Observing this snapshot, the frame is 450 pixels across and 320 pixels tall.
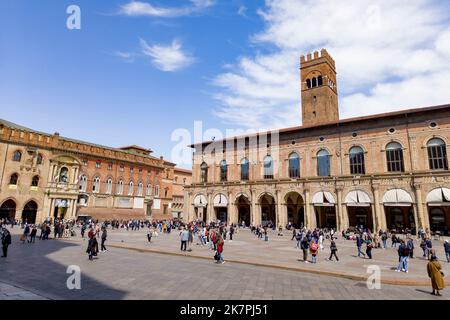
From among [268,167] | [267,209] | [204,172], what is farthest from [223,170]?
[267,209]

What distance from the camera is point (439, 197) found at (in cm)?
2817

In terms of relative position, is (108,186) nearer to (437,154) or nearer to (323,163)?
(323,163)

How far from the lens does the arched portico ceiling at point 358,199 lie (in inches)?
1266

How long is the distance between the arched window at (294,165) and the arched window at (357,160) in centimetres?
696

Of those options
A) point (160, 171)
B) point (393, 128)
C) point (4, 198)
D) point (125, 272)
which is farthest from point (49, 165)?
point (393, 128)

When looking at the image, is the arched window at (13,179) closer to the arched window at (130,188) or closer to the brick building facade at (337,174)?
the arched window at (130,188)

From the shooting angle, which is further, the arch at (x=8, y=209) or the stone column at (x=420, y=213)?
the arch at (x=8, y=209)

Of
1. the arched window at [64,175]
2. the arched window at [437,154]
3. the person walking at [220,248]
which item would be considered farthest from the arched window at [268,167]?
the arched window at [64,175]

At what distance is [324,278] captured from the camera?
439 inches

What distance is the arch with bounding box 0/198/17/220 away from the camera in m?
37.2

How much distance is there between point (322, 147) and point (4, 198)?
43906mm

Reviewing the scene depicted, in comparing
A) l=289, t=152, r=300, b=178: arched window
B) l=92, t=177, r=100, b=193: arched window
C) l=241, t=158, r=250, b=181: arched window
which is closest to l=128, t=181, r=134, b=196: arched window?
l=92, t=177, r=100, b=193: arched window

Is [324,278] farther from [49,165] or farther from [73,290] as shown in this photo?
[49,165]

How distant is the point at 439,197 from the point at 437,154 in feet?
15.1
